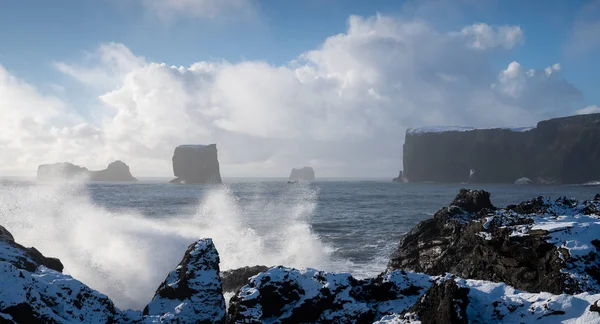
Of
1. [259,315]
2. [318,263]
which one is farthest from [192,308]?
[318,263]

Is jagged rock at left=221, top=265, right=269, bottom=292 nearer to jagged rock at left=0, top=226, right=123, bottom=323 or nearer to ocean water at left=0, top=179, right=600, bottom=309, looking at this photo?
ocean water at left=0, top=179, right=600, bottom=309

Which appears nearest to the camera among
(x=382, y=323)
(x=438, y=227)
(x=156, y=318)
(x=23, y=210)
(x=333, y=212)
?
(x=382, y=323)

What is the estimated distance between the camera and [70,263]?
24266 mm

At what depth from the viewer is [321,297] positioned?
1021 cm

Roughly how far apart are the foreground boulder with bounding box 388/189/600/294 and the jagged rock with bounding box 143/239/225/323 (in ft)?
32.7

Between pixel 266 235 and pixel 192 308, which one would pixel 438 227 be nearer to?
pixel 192 308

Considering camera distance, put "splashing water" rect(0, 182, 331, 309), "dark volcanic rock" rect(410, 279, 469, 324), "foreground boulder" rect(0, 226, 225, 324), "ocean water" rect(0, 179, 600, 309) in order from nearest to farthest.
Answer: "dark volcanic rock" rect(410, 279, 469, 324), "foreground boulder" rect(0, 226, 225, 324), "splashing water" rect(0, 182, 331, 309), "ocean water" rect(0, 179, 600, 309)

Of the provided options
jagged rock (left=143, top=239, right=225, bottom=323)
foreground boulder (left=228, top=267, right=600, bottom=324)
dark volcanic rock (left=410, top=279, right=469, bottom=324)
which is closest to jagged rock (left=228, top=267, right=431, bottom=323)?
foreground boulder (left=228, top=267, right=600, bottom=324)

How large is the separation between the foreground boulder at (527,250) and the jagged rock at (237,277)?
8132 mm

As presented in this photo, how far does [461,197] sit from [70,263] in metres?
25.9

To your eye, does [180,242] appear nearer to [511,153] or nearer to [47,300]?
[47,300]

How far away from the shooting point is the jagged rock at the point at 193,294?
11.0m

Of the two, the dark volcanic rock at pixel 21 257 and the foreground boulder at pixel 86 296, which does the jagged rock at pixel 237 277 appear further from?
the dark volcanic rock at pixel 21 257

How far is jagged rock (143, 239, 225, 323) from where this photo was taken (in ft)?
36.0
